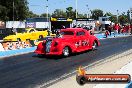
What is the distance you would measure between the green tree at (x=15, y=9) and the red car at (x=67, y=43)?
189 feet

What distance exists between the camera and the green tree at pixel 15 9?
7475 cm

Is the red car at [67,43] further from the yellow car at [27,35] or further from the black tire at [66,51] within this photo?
the yellow car at [27,35]

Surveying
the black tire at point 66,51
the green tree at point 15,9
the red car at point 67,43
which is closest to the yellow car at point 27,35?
the red car at point 67,43

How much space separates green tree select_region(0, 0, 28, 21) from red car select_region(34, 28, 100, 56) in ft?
189

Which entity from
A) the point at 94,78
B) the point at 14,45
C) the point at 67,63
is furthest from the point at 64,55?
the point at 94,78

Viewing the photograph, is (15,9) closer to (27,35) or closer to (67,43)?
(27,35)

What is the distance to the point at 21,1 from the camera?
78.6 meters

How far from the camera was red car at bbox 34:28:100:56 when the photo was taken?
1638 centimetres

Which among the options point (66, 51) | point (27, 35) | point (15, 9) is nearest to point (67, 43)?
point (66, 51)

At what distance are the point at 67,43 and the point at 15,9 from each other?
201 feet

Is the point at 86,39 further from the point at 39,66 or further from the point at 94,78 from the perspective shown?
the point at 94,78

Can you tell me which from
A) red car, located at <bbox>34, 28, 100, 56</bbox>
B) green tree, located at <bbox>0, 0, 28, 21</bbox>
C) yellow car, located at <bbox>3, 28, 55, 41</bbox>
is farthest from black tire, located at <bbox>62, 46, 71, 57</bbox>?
green tree, located at <bbox>0, 0, 28, 21</bbox>

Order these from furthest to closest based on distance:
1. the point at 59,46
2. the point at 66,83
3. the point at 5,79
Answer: the point at 59,46
the point at 5,79
the point at 66,83

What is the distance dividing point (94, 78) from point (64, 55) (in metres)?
13.5
